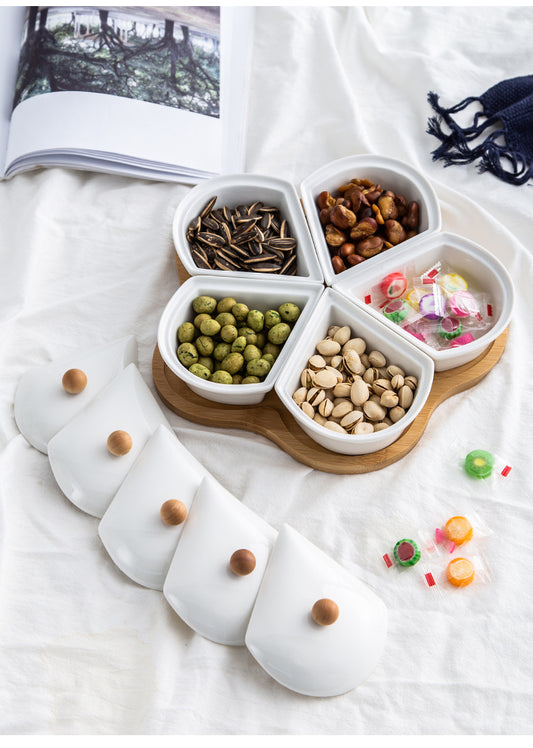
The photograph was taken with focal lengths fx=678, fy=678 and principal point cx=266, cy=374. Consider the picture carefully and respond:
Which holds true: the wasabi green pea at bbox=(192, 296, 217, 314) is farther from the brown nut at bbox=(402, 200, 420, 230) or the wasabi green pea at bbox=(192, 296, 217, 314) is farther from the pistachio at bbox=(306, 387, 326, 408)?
the brown nut at bbox=(402, 200, 420, 230)

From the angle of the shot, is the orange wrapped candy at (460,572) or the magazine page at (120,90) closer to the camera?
the orange wrapped candy at (460,572)

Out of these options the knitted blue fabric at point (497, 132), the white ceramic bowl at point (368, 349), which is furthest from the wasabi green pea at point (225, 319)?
the knitted blue fabric at point (497, 132)

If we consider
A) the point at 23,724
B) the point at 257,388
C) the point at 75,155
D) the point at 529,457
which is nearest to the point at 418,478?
the point at 529,457

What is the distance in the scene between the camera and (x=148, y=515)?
983 millimetres

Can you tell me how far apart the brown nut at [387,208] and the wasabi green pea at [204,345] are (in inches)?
15.6

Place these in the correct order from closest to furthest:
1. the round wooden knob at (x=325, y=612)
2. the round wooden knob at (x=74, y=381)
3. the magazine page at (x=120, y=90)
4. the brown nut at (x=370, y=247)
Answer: the round wooden knob at (x=325, y=612) → the round wooden knob at (x=74, y=381) → the brown nut at (x=370, y=247) → the magazine page at (x=120, y=90)

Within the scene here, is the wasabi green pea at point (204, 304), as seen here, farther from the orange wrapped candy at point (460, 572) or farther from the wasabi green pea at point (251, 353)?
the orange wrapped candy at point (460, 572)

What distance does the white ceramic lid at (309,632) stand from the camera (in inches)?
34.8

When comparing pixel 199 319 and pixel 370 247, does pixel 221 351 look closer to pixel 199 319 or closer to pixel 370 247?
pixel 199 319

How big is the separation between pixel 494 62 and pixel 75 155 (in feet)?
3.10

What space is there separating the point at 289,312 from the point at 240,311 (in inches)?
3.2

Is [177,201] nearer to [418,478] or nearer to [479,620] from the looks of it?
[418,478]

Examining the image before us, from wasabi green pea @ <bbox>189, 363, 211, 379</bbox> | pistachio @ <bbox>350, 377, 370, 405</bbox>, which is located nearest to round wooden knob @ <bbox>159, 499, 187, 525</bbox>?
wasabi green pea @ <bbox>189, 363, 211, 379</bbox>

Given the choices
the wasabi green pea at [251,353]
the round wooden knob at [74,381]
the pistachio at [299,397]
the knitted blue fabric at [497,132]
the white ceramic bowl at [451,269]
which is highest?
the knitted blue fabric at [497,132]
